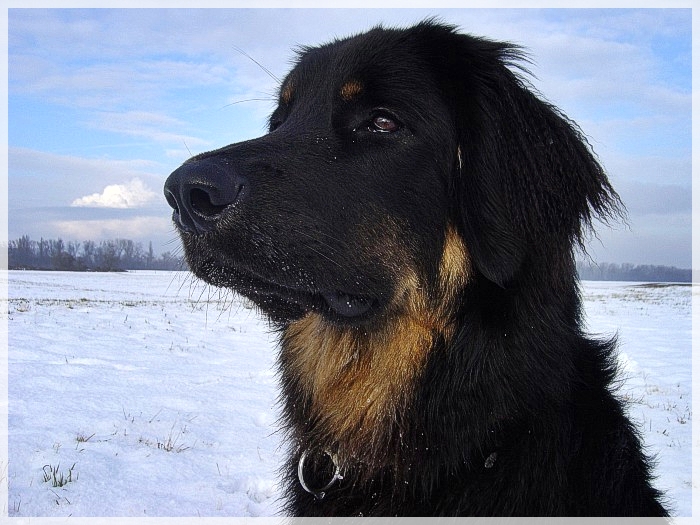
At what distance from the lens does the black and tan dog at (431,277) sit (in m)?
2.52

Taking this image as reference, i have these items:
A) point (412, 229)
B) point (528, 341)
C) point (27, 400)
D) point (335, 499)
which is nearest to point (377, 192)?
point (412, 229)

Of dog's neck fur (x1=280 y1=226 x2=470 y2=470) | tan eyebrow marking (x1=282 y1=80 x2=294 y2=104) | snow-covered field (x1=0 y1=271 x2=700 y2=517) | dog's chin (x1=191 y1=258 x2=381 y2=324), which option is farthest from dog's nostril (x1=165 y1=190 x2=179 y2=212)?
tan eyebrow marking (x1=282 y1=80 x2=294 y2=104)

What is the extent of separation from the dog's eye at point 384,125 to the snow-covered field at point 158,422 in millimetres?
1290

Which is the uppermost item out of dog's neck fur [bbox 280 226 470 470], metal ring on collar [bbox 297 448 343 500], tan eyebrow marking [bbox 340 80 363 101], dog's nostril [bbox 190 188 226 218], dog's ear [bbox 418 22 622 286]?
tan eyebrow marking [bbox 340 80 363 101]

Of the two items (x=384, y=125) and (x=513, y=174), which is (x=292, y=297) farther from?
(x=513, y=174)

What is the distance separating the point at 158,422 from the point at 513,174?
17.4 feet

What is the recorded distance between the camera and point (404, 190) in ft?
9.20

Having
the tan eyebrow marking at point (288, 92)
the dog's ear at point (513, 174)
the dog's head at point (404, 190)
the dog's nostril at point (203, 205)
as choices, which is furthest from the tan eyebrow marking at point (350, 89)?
the dog's nostril at point (203, 205)

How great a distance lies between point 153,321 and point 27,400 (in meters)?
10.8

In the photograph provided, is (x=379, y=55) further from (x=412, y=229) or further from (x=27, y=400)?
(x=27, y=400)

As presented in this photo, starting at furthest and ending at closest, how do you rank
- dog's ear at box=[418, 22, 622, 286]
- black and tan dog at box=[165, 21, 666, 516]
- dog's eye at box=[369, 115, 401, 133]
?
dog's eye at box=[369, 115, 401, 133]
dog's ear at box=[418, 22, 622, 286]
black and tan dog at box=[165, 21, 666, 516]

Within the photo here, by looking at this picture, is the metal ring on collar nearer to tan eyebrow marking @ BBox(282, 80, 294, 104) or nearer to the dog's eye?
the dog's eye

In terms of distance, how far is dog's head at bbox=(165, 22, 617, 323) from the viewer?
257 centimetres

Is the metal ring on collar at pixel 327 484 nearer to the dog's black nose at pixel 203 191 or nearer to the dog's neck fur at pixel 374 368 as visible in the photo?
the dog's neck fur at pixel 374 368
